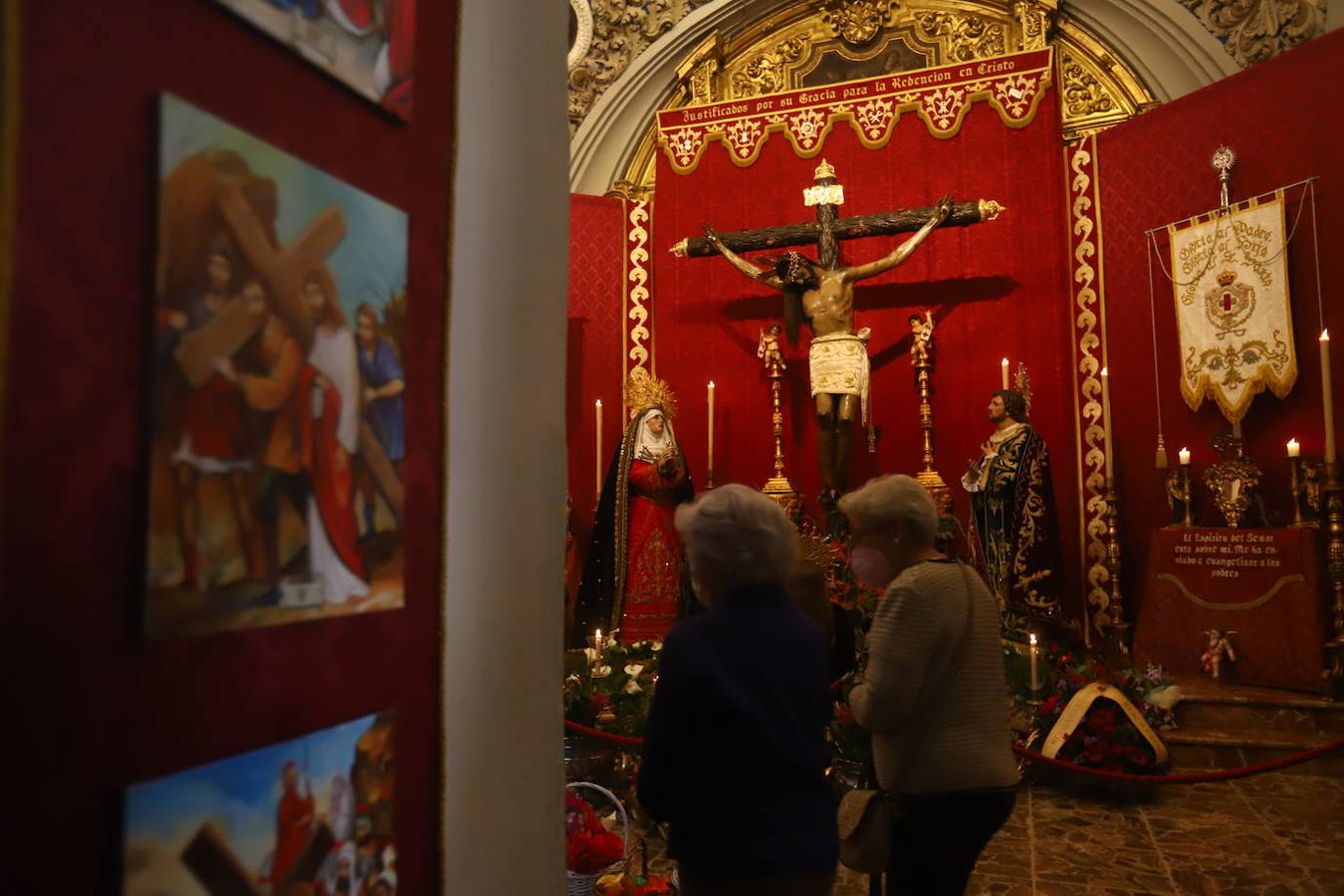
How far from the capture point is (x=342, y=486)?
1177mm

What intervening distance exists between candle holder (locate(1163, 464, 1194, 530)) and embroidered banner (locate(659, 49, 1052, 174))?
9.59ft

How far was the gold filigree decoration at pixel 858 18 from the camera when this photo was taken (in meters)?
8.09

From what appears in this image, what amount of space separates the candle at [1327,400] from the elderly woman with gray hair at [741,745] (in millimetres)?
4608

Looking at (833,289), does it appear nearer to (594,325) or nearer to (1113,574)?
(594,325)

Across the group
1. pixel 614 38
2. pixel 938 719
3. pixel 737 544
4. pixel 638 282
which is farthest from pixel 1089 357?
pixel 737 544

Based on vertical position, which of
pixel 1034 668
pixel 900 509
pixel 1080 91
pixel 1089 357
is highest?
pixel 1080 91

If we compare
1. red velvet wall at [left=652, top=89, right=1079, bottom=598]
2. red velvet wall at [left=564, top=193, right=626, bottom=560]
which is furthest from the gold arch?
red velvet wall at [left=652, top=89, right=1079, bottom=598]

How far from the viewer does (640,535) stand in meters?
6.86

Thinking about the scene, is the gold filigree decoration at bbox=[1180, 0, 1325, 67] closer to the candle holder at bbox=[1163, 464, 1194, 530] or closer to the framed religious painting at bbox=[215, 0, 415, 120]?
the candle holder at bbox=[1163, 464, 1194, 530]

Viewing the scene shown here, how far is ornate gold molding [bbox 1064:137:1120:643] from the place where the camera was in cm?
652

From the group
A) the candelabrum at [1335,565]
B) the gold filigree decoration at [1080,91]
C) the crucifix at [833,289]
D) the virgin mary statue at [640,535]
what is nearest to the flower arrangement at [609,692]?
the virgin mary statue at [640,535]

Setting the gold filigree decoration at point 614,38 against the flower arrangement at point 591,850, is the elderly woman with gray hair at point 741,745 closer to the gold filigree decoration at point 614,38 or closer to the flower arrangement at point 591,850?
the flower arrangement at point 591,850

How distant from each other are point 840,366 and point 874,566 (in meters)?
4.50

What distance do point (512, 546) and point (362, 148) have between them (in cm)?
69
